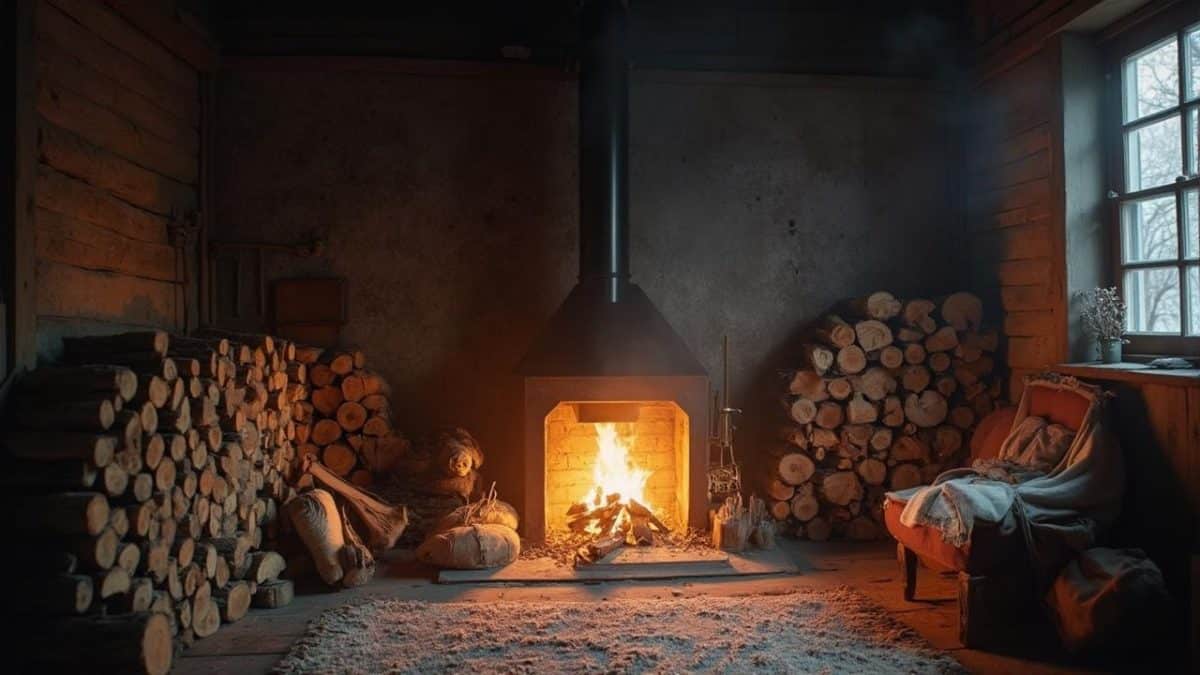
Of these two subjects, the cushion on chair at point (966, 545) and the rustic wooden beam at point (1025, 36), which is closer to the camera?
the cushion on chair at point (966, 545)

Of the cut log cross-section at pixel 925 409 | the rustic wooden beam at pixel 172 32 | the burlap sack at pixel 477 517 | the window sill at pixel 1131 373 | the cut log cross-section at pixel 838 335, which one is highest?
the rustic wooden beam at pixel 172 32

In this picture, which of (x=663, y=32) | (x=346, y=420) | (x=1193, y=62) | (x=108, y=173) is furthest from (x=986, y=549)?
(x=108, y=173)

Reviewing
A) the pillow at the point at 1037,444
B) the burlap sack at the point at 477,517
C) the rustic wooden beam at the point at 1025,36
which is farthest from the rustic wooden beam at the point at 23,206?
the rustic wooden beam at the point at 1025,36

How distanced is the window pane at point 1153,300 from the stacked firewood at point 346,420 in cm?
343

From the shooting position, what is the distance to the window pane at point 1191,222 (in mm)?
3270

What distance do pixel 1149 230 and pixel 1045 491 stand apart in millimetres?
1406

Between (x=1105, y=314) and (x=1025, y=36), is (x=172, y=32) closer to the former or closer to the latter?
(x=1025, y=36)

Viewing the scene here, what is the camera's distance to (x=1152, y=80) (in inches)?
138

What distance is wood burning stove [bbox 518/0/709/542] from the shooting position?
393cm

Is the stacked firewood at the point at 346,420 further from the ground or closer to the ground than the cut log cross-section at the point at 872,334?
closer to the ground

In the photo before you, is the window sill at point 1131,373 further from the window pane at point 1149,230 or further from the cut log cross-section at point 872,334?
the cut log cross-section at point 872,334

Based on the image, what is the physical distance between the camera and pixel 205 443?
3.09 metres

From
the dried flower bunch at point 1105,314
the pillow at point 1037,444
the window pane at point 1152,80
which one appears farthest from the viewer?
the dried flower bunch at point 1105,314

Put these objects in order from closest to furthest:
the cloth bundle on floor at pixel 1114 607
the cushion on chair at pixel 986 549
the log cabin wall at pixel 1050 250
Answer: the cloth bundle on floor at pixel 1114 607
the cushion on chair at pixel 986 549
the log cabin wall at pixel 1050 250
